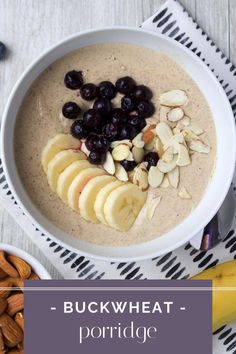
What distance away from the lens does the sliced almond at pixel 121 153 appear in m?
1.16

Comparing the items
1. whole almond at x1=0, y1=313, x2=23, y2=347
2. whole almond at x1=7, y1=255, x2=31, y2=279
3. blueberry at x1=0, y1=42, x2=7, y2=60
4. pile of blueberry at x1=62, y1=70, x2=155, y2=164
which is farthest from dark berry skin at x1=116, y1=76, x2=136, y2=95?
whole almond at x1=0, y1=313, x2=23, y2=347

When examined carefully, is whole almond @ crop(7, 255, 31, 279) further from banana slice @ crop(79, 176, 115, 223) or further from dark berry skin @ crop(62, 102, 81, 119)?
dark berry skin @ crop(62, 102, 81, 119)

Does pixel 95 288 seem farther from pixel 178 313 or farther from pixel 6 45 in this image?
pixel 6 45

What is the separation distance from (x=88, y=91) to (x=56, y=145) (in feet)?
0.35

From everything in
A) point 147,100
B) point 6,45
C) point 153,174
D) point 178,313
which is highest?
point 6,45

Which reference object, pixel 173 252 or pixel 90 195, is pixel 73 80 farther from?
pixel 173 252

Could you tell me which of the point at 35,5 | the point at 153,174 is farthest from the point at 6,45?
the point at 153,174

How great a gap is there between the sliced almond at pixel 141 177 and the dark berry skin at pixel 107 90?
0.44ft

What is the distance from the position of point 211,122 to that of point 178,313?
0.36 metres

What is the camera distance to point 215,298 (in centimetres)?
125

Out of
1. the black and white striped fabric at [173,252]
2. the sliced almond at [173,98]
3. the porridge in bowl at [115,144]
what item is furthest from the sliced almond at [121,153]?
the black and white striped fabric at [173,252]

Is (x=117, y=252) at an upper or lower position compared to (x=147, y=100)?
lower

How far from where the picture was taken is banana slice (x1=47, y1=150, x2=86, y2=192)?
1149 mm

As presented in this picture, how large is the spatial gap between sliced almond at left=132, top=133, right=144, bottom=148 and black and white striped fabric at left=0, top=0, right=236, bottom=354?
22 centimetres
